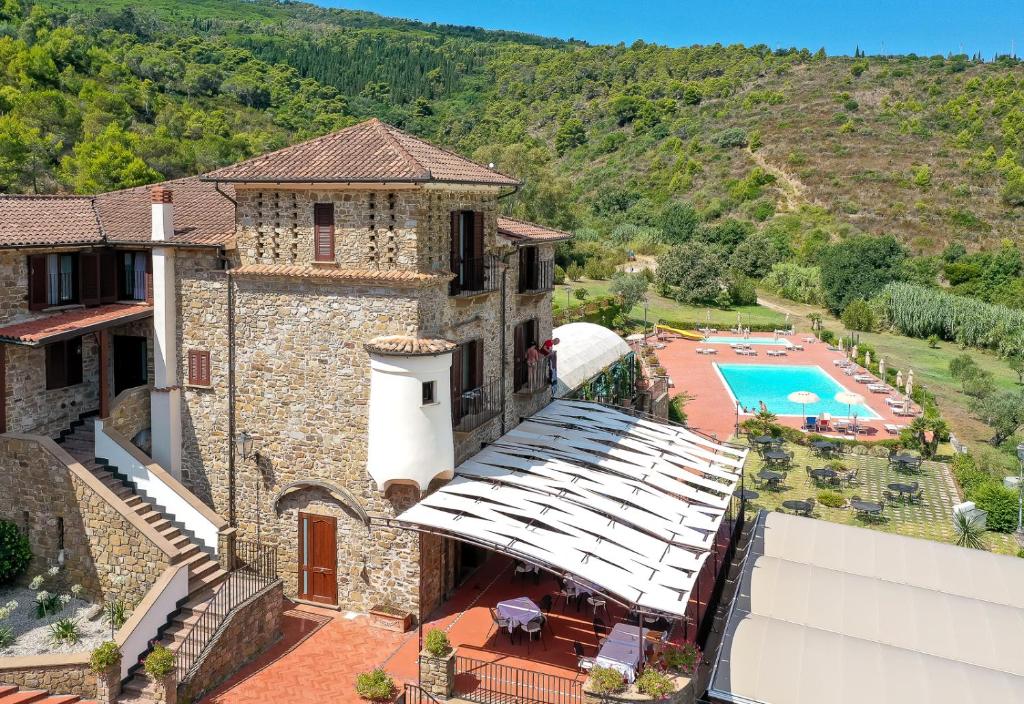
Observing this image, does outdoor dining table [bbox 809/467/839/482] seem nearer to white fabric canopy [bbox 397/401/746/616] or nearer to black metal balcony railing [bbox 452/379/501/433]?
white fabric canopy [bbox 397/401/746/616]

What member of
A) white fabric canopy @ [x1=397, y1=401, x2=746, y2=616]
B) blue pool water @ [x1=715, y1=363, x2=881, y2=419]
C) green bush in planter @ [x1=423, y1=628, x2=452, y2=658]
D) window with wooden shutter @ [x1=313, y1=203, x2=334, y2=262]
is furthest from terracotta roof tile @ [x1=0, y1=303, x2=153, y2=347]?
blue pool water @ [x1=715, y1=363, x2=881, y2=419]

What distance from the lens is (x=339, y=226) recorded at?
60.7 feet

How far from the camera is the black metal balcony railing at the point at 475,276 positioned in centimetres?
2012

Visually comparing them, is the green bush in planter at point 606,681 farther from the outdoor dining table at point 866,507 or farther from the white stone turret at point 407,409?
the outdoor dining table at point 866,507

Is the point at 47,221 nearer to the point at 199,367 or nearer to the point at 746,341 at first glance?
the point at 199,367

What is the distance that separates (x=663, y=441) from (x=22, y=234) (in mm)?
17131

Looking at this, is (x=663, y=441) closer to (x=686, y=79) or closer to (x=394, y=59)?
(x=686, y=79)

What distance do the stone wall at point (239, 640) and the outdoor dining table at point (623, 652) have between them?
705 centimetres

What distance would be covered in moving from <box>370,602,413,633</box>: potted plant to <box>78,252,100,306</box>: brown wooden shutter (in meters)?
10.6

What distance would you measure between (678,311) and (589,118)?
76028mm

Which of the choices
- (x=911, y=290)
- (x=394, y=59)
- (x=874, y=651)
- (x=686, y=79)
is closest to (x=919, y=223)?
(x=911, y=290)

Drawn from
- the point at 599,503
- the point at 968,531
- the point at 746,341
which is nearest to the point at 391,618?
the point at 599,503

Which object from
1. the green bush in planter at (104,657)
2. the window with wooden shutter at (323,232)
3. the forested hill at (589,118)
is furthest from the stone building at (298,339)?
the forested hill at (589,118)

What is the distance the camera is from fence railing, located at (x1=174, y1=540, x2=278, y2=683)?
16011mm
